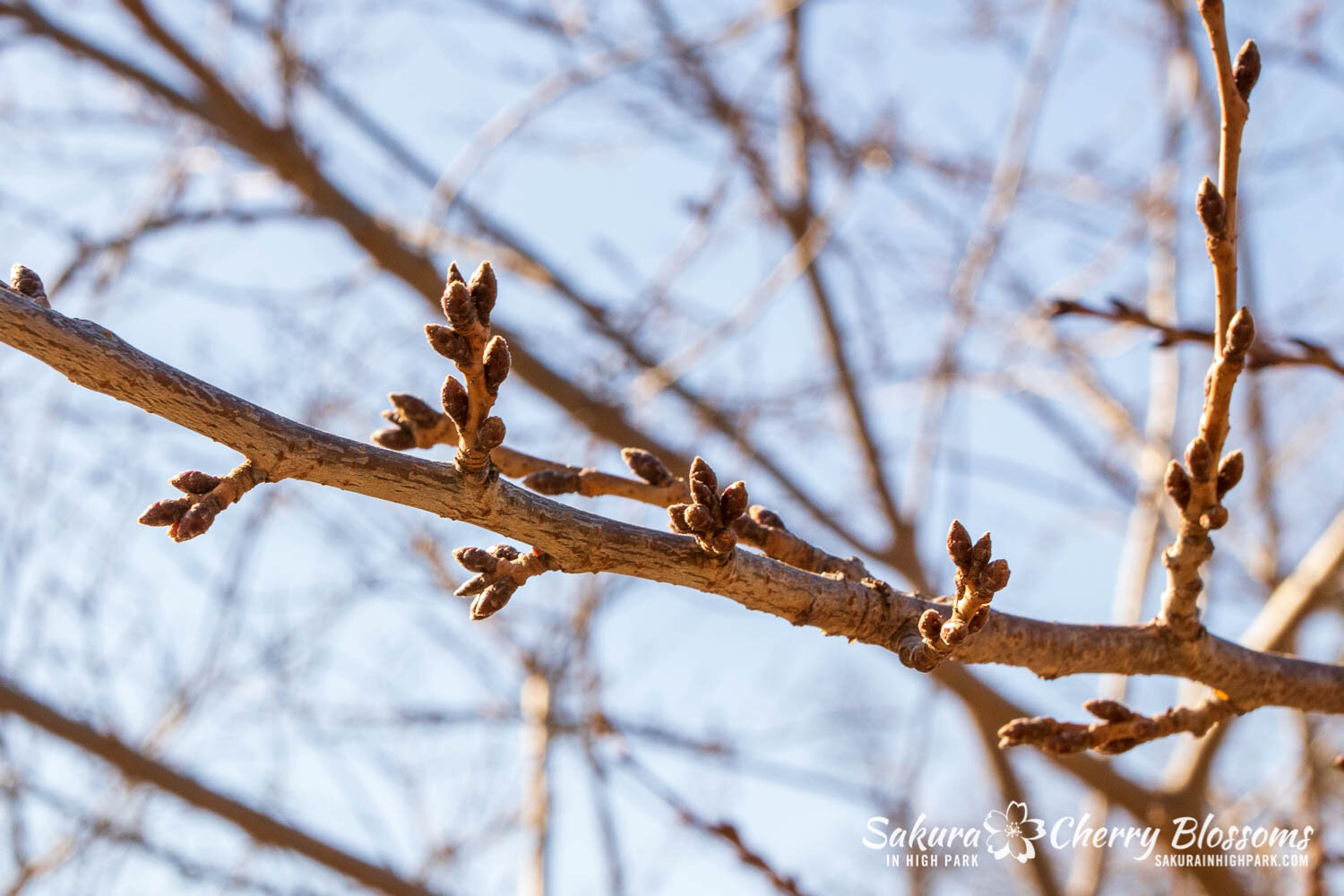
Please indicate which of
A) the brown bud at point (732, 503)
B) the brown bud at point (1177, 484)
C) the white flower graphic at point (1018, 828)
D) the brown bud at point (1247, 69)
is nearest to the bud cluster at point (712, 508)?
the brown bud at point (732, 503)

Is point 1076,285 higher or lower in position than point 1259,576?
higher

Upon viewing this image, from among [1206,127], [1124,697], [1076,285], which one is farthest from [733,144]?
[1124,697]

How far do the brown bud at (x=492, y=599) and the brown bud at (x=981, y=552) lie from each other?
0.50 meters

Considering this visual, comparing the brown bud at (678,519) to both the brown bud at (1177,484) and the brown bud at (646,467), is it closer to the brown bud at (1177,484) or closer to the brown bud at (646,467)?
the brown bud at (646,467)

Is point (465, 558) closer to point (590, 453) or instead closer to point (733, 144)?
point (590, 453)

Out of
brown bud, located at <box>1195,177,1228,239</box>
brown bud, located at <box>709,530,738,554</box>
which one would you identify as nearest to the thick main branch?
brown bud, located at <box>709,530,738,554</box>

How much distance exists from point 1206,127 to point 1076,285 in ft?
3.00

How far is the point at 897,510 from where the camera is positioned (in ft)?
14.0

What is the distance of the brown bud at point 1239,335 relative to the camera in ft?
4.15

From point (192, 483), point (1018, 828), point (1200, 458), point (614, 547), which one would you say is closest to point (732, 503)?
point (614, 547)

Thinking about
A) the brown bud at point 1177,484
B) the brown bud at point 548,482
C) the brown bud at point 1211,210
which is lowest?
the brown bud at point 548,482

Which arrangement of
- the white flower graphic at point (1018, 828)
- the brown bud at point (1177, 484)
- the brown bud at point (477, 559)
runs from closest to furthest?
the brown bud at point (477, 559) → the brown bud at point (1177, 484) → the white flower graphic at point (1018, 828)

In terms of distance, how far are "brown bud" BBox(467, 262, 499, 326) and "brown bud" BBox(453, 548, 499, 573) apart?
310 mm

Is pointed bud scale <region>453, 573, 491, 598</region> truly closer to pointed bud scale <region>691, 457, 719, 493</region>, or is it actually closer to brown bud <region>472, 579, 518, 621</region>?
→ brown bud <region>472, 579, 518, 621</region>
